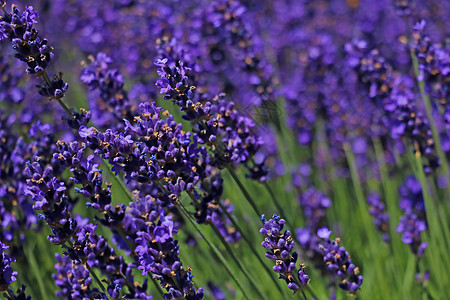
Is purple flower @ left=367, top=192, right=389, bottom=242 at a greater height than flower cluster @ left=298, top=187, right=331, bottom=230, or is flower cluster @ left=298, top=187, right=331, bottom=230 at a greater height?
flower cluster @ left=298, top=187, right=331, bottom=230

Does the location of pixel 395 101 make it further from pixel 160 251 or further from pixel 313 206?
pixel 160 251

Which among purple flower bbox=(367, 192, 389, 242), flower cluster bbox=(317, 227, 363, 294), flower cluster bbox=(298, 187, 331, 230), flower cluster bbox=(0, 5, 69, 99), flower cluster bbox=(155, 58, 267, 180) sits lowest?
flower cluster bbox=(317, 227, 363, 294)

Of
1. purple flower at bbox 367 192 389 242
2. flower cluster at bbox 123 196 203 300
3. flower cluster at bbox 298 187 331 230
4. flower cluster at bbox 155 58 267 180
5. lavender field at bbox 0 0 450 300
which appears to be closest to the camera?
flower cluster at bbox 123 196 203 300

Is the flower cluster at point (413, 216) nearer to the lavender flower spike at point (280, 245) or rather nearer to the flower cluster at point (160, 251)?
the lavender flower spike at point (280, 245)

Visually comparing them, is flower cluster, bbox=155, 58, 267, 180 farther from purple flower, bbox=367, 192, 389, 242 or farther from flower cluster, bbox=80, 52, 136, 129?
purple flower, bbox=367, 192, 389, 242

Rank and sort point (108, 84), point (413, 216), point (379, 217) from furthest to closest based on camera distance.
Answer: point (379, 217) < point (413, 216) < point (108, 84)

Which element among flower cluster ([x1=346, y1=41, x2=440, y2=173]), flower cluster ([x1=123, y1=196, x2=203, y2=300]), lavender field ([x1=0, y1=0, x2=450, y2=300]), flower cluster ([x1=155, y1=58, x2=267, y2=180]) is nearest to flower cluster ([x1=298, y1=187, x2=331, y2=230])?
lavender field ([x1=0, y1=0, x2=450, y2=300])

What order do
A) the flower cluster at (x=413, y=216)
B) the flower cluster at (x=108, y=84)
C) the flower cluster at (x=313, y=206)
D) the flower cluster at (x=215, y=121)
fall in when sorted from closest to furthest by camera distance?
the flower cluster at (x=215, y=121), the flower cluster at (x=108, y=84), the flower cluster at (x=413, y=216), the flower cluster at (x=313, y=206)

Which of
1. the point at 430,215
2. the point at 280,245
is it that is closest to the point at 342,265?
the point at 280,245

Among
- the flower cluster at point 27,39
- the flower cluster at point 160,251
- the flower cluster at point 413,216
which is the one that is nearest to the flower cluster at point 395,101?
the flower cluster at point 413,216
